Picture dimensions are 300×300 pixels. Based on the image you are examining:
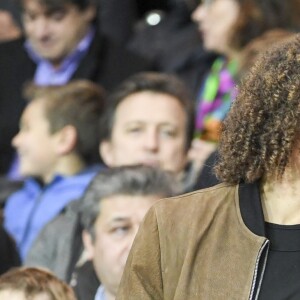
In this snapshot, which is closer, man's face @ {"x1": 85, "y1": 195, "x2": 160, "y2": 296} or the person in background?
man's face @ {"x1": 85, "y1": 195, "x2": 160, "y2": 296}

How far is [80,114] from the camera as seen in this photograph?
18.5ft

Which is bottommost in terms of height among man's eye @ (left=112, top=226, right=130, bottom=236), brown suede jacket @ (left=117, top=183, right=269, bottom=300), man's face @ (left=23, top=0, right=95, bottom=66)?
man's eye @ (left=112, top=226, right=130, bottom=236)

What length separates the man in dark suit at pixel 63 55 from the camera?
6.45 m

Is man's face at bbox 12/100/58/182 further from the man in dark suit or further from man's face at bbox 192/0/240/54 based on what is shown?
man's face at bbox 192/0/240/54

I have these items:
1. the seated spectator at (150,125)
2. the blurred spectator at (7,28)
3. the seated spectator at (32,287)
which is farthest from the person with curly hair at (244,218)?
the blurred spectator at (7,28)

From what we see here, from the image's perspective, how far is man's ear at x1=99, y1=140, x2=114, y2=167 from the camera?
17.6ft

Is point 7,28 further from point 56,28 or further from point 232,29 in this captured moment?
point 232,29

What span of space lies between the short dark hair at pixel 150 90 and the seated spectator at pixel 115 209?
0.82 m

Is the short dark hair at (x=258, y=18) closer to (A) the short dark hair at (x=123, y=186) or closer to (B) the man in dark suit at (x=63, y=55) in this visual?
(B) the man in dark suit at (x=63, y=55)

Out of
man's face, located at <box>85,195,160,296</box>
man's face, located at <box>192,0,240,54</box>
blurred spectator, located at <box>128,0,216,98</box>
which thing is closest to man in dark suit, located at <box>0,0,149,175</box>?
blurred spectator, located at <box>128,0,216,98</box>

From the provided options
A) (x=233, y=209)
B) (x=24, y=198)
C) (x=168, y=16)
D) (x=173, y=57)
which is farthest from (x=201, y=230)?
(x=168, y=16)

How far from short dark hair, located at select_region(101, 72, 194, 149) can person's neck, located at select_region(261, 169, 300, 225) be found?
2450 mm

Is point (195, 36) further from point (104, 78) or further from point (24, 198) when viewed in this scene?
point (24, 198)

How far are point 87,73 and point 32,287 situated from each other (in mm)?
2921
